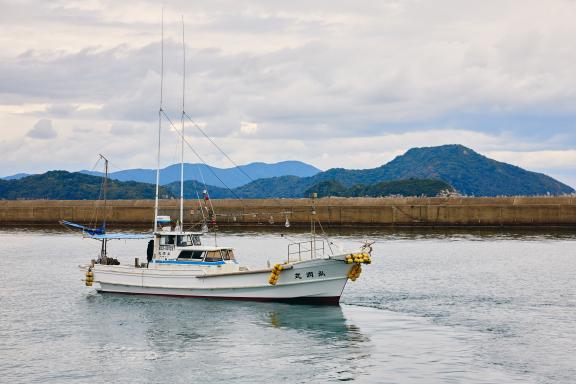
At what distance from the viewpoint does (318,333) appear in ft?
108

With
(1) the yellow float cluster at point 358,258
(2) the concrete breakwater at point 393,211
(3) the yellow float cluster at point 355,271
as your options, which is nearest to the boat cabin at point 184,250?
(3) the yellow float cluster at point 355,271

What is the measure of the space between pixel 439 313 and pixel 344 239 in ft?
141

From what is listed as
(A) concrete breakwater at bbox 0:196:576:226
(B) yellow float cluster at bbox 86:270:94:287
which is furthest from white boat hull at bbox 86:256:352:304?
(A) concrete breakwater at bbox 0:196:576:226

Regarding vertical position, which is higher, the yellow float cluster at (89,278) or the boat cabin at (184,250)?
the boat cabin at (184,250)

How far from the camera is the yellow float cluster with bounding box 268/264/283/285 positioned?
3741cm

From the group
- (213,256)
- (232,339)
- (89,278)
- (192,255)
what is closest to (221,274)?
(213,256)

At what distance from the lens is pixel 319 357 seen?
94.7 ft

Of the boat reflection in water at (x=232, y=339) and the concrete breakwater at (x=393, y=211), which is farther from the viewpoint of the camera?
the concrete breakwater at (x=393, y=211)

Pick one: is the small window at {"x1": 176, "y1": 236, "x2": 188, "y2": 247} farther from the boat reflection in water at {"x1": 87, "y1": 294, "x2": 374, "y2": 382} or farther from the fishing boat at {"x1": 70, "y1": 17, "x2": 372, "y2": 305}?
the boat reflection in water at {"x1": 87, "y1": 294, "x2": 374, "y2": 382}

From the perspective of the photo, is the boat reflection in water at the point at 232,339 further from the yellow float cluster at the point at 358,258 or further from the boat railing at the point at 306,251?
the boat railing at the point at 306,251

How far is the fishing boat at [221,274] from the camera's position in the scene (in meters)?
37.6

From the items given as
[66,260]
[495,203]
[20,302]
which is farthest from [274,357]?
[495,203]

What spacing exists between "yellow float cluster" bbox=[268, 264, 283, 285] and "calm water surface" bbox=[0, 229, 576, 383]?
51.8 inches

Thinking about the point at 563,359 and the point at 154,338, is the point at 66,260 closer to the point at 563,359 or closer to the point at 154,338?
the point at 154,338
